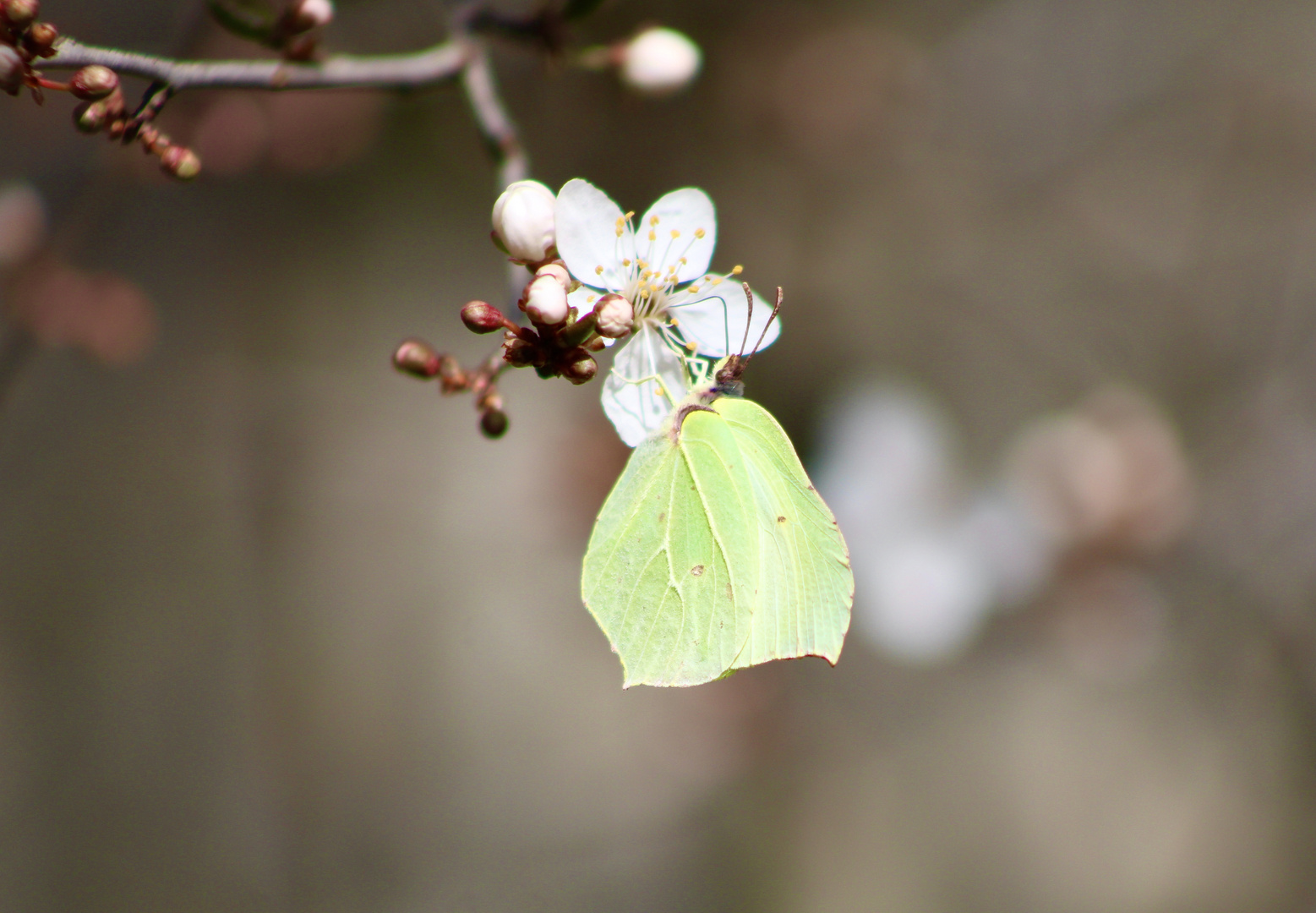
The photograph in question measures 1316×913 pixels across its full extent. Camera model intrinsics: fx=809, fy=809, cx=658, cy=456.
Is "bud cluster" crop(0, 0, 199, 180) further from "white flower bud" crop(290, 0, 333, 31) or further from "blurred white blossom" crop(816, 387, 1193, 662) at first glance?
"blurred white blossom" crop(816, 387, 1193, 662)

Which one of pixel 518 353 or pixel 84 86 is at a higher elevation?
pixel 84 86

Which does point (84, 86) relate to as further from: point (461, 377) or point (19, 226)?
point (19, 226)

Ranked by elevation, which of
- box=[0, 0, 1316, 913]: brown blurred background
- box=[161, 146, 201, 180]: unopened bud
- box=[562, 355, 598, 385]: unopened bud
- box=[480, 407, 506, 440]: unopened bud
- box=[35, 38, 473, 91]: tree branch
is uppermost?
box=[35, 38, 473, 91]: tree branch

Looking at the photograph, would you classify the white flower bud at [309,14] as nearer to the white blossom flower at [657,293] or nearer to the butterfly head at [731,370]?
the white blossom flower at [657,293]

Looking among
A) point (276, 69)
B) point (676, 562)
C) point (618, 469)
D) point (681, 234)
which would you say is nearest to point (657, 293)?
point (681, 234)

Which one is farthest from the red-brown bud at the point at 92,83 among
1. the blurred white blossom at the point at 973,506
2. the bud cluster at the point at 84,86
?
the blurred white blossom at the point at 973,506

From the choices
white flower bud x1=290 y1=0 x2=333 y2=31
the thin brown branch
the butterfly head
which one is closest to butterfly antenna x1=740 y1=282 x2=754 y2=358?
the butterfly head
